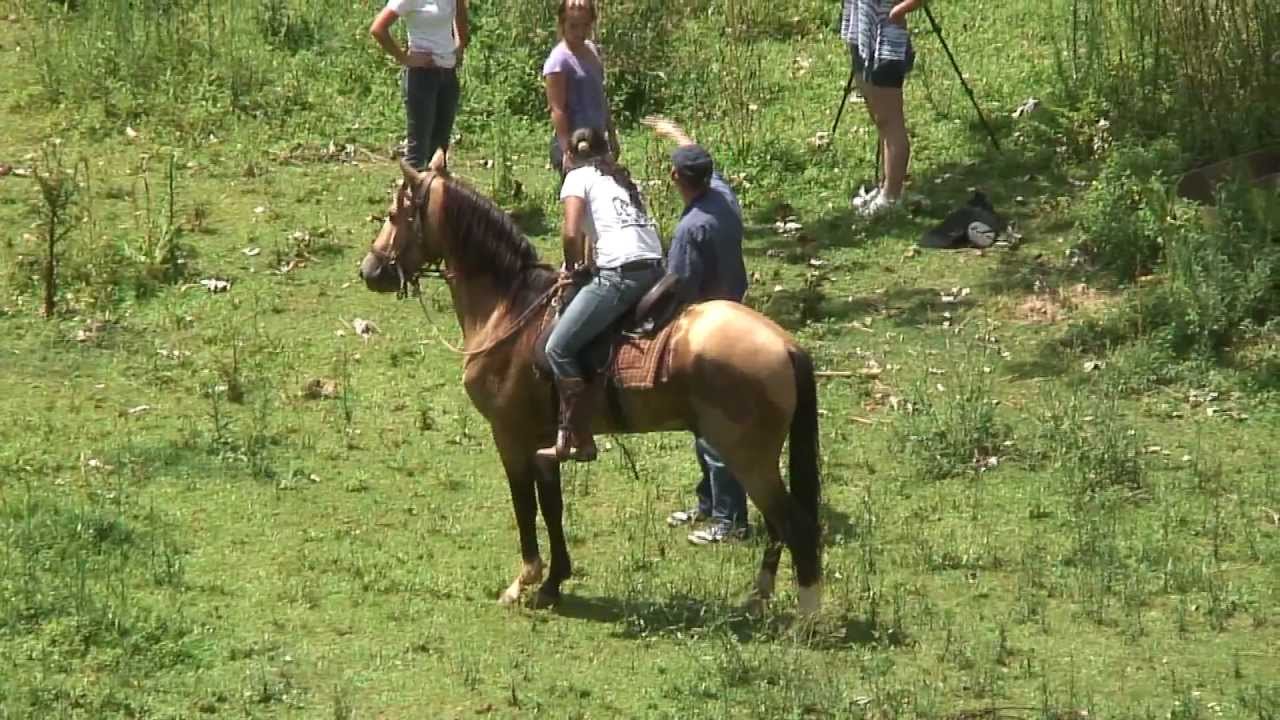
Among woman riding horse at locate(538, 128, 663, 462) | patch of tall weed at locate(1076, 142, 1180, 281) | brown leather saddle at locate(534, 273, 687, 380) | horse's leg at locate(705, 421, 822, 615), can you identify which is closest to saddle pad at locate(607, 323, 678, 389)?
brown leather saddle at locate(534, 273, 687, 380)

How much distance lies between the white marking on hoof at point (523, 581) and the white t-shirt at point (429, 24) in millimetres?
5025

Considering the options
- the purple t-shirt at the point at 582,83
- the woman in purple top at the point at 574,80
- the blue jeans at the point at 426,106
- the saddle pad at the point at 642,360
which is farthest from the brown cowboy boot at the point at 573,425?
the blue jeans at the point at 426,106

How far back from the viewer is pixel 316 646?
821 centimetres

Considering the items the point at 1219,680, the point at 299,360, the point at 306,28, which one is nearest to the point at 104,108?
the point at 306,28

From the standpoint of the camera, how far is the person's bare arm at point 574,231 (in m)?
8.40

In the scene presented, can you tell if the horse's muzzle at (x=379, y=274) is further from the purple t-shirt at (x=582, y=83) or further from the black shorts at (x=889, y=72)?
the black shorts at (x=889, y=72)

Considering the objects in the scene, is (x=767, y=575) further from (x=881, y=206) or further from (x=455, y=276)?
(x=881, y=206)

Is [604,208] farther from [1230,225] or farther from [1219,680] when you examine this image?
[1230,225]

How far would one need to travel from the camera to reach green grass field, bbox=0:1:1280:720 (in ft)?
26.0

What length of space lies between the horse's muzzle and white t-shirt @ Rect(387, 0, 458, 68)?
4296mm

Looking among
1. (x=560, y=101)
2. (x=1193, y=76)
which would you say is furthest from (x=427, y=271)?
(x=1193, y=76)

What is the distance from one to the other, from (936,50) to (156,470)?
8613 millimetres

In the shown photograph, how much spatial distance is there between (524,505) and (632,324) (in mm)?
1030

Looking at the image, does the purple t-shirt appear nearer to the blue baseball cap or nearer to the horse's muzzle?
the blue baseball cap
